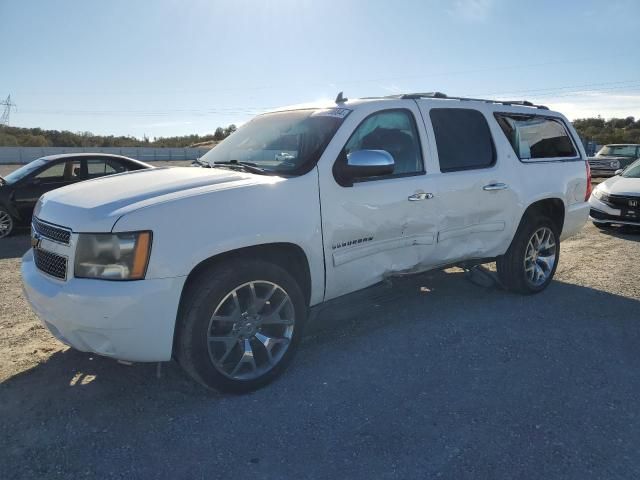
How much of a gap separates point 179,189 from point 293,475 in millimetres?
1746

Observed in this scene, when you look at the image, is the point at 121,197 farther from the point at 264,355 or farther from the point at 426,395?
the point at 426,395

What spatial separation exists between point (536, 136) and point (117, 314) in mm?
4470

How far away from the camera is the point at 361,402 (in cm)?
309

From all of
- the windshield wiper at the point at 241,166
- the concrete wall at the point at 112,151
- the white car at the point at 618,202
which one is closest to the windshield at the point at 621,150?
the white car at the point at 618,202

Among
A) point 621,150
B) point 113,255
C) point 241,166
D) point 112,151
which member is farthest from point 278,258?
point 112,151

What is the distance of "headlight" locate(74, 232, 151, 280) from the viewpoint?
8.76ft

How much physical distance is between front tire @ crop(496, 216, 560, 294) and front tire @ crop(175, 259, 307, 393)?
2613 mm

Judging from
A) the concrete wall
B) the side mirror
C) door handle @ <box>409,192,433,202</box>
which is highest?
the concrete wall

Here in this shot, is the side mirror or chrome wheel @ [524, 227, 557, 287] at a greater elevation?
the side mirror

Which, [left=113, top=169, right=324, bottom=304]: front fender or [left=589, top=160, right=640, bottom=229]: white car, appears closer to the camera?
[left=113, top=169, right=324, bottom=304]: front fender

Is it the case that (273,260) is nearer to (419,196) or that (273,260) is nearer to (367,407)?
(367,407)

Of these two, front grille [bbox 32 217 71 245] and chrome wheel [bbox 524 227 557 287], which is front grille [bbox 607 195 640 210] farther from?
front grille [bbox 32 217 71 245]

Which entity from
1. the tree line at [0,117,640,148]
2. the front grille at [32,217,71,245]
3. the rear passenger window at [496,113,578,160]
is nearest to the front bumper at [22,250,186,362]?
the front grille at [32,217,71,245]

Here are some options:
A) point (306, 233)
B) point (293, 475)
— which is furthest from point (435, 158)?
point (293, 475)
